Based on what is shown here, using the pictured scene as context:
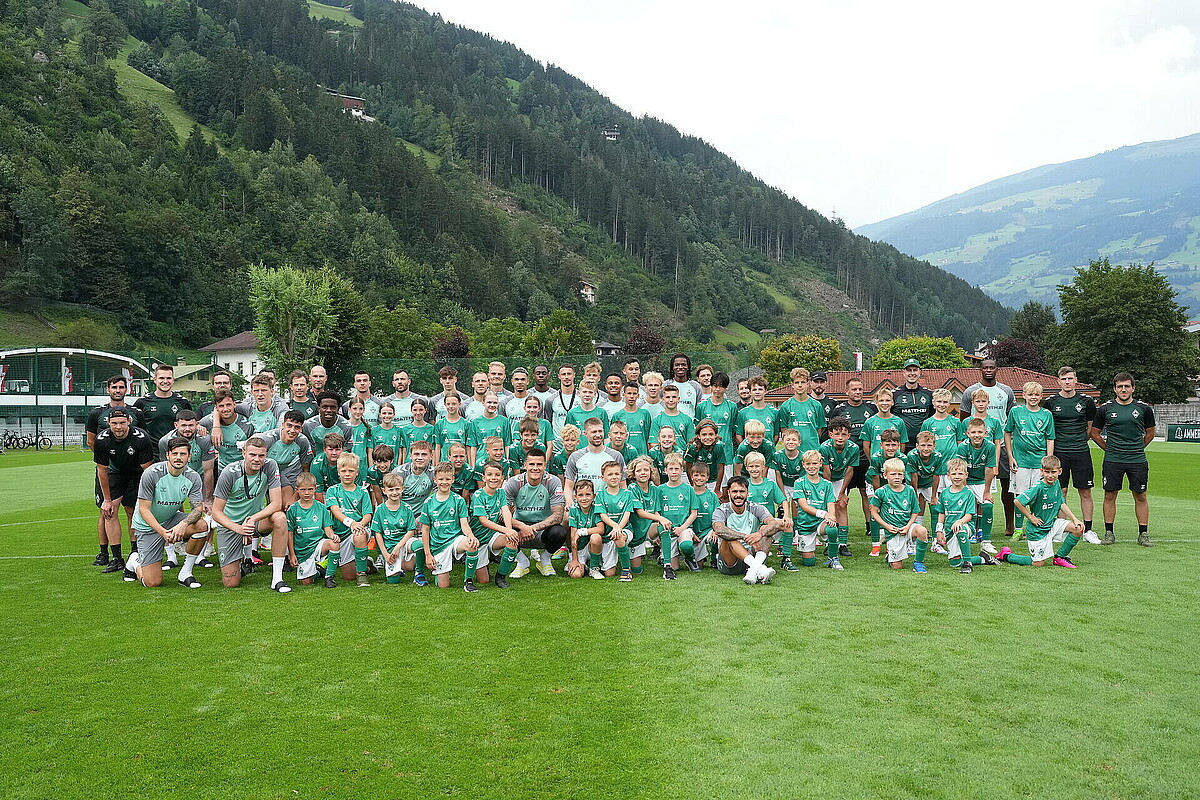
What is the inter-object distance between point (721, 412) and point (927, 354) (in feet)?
244

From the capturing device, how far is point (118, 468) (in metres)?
7.46

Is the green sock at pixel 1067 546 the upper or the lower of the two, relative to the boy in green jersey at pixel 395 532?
lower

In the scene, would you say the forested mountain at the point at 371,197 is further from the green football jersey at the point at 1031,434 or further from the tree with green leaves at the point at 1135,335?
the green football jersey at the point at 1031,434

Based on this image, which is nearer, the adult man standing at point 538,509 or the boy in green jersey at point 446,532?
the boy in green jersey at point 446,532

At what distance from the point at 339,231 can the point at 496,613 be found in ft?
289

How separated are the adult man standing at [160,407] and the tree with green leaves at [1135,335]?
45.9m

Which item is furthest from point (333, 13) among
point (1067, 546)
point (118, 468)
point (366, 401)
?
point (1067, 546)

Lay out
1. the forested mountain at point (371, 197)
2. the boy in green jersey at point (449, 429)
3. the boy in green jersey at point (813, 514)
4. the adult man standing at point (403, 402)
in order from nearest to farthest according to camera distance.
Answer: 1. the boy in green jersey at point (813, 514)
2. the boy in green jersey at point (449, 429)
3. the adult man standing at point (403, 402)
4. the forested mountain at point (371, 197)

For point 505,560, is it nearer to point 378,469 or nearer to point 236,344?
point 378,469

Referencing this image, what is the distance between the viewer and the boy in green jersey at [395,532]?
22.4 ft

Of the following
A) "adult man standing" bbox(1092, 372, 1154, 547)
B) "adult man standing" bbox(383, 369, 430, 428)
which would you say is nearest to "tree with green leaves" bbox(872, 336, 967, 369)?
"adult man standing" bbox(1092, 372, 1154, 547)

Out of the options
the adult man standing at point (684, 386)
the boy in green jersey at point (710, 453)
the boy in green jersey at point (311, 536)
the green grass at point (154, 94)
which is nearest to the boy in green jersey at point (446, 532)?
the boy in green jersey at point (311, 536)

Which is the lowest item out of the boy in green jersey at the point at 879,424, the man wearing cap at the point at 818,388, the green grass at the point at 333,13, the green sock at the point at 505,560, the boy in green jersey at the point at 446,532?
the green sock at the point at 505,560

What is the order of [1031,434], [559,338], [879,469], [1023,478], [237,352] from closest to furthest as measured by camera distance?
1. [879,469]
2. [1031,434]
3. [1023,478]
4. [237,352]
5. [559,338]
